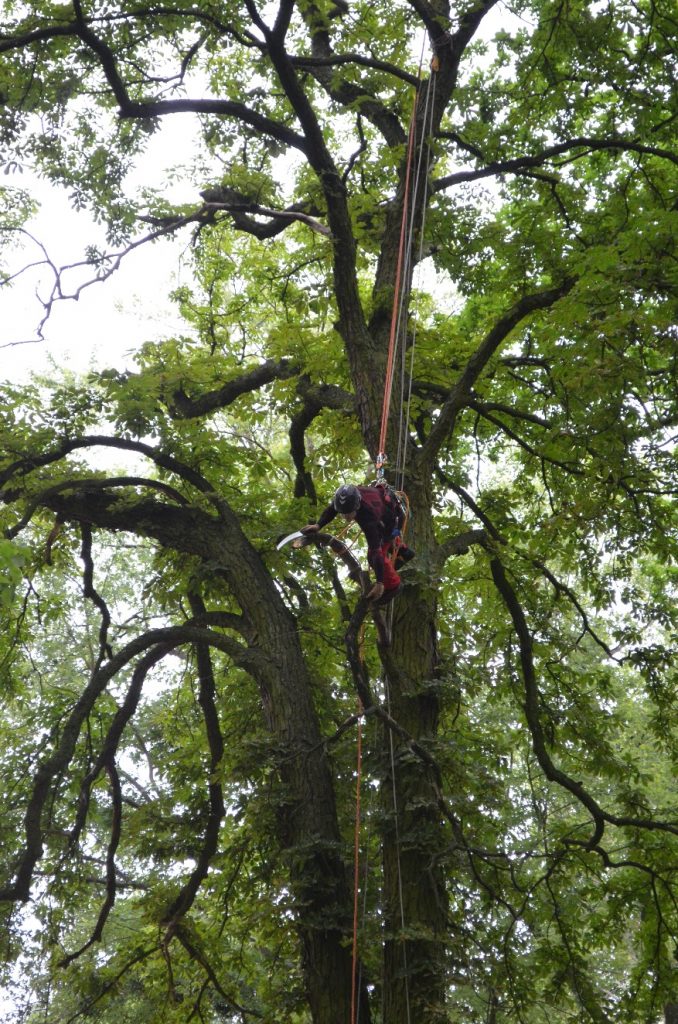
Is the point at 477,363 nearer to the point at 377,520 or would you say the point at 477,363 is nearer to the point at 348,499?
the point at 377,520

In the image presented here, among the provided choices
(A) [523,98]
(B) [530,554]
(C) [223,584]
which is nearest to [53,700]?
(C) [223,584]

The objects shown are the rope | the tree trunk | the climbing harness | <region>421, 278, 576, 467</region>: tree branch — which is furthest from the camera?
the rope

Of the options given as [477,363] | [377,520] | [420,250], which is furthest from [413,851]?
[420,250]

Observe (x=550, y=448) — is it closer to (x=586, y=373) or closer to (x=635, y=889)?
(x=586, y=373)

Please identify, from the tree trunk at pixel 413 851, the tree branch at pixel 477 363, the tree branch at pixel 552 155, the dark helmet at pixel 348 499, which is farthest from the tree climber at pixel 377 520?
the tree branch at pixel 552 155

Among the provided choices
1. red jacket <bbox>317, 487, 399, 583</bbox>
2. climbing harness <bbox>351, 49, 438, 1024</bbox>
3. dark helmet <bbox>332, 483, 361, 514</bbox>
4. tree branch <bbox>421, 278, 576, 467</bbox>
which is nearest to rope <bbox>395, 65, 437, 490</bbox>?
climbing harness <bbox>351, 49, 438, 1024</bbox>

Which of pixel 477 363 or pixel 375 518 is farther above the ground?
pixel 477 363

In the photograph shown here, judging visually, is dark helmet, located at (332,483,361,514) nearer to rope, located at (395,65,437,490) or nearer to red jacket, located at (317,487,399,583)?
red jacket, located at (317,487,399,583)

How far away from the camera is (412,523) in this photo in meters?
6.47

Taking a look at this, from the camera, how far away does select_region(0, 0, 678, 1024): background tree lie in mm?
5949

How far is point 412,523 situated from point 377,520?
4.14 ft

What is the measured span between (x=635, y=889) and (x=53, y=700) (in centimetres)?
569

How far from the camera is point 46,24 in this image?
7.36 metres

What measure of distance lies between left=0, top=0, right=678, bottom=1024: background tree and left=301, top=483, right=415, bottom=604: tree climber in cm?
50
